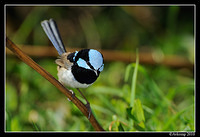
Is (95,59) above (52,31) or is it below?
below

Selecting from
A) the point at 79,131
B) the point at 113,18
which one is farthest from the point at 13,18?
the point at 79,131

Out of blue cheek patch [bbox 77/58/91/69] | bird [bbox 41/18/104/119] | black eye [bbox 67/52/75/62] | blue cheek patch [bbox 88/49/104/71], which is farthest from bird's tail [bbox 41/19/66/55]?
blue cheek patch [bbox 88/49/104/71]

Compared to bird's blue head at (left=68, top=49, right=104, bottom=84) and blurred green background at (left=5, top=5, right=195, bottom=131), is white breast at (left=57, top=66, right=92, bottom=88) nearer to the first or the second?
bird's blue head at (left=68, top=49, right=104, bottom=84)

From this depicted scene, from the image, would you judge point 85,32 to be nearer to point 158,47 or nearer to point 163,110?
point 158,47

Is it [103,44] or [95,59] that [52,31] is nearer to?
[95,59]

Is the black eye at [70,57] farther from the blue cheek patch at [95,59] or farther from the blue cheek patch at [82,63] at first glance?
the blue cheek patch at [95,59]

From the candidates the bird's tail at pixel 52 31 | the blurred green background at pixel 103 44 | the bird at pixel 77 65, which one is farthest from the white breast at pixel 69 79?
the blurred green background at pixel 103 44

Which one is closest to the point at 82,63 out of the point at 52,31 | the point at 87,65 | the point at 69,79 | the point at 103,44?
the point at 87,65
